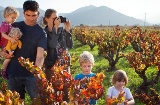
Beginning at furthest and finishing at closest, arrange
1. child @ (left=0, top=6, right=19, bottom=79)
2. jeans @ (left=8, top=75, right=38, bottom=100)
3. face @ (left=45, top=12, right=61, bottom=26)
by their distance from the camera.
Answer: face @ (left=45, top=12, right=61, bottom=26), child @ (left=0, top=6, right=19, bottom=79), jeans @ (left=8, top=75, right=38, bottom=100)

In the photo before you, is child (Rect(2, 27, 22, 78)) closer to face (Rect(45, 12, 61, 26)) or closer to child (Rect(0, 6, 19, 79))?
child (Rect(0, 6, 19, 79))

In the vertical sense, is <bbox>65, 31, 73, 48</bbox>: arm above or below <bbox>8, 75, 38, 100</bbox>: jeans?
above

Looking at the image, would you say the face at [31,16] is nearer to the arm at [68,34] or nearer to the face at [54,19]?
the face at [54,19]

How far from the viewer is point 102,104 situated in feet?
25.3

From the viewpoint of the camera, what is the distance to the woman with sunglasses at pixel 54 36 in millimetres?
4895

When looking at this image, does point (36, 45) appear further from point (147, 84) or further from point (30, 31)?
point (147, 84)

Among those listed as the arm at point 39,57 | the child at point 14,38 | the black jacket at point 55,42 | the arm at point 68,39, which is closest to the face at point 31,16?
the child at point 14,38

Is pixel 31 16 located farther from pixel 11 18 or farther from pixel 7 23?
pixel 11 18

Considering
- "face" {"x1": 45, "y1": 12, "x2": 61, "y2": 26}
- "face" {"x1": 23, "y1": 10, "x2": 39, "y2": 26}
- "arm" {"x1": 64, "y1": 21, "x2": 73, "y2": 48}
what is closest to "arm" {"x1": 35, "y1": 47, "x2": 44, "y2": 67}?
"face" {"x1": 23, "y1": 10, "x2": 39, "y2": 26}

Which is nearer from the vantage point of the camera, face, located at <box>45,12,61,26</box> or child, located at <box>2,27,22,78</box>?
child, located at <box>2,27,22,78</box>

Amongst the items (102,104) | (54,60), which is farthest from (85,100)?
(102,104)

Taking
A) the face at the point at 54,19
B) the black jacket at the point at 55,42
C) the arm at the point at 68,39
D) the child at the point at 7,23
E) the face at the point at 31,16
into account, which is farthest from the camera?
the arm at the point at 68,39

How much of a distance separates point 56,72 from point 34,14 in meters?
1.53

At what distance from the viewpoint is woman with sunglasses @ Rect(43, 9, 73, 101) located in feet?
16.1
